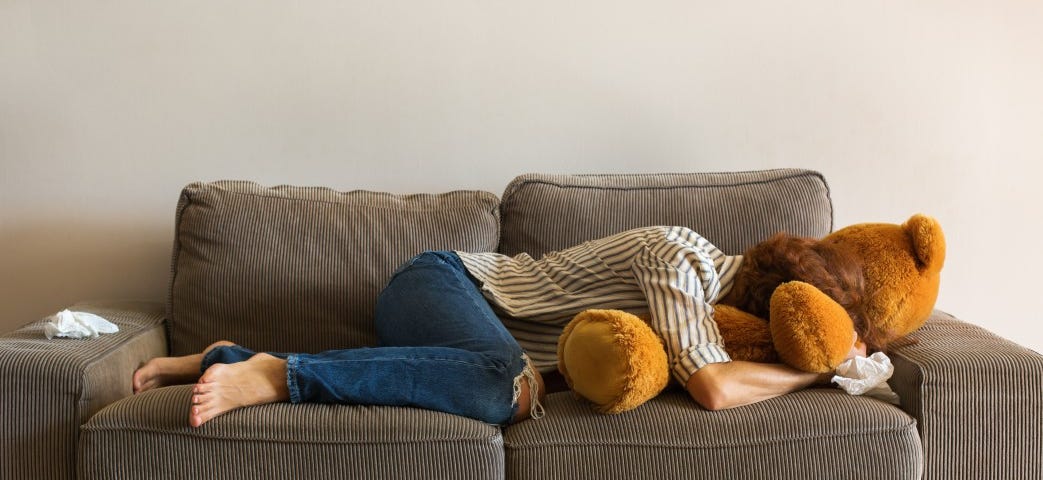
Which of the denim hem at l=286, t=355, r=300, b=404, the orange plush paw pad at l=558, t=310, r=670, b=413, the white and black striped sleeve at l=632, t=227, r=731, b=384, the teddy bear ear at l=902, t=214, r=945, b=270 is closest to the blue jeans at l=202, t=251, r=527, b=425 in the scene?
the denim hem at l=286, t=355, r=300, b=404

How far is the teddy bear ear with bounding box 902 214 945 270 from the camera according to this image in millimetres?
1701

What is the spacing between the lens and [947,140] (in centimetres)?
247

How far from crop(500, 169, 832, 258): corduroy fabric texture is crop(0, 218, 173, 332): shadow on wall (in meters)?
0.94

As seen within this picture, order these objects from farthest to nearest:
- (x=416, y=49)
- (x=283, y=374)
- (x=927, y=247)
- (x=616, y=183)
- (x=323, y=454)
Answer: (x=416, y=49), (x=616, y=183), (x=927, y=247), (x=283, y=374), (x=323, y=454)

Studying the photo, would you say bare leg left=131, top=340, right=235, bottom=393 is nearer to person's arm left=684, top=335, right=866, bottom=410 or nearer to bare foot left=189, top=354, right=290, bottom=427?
bare foot left=189, top=354, right=290, bottom=427

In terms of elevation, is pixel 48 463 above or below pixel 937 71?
below

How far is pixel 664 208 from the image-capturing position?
211 centimetres

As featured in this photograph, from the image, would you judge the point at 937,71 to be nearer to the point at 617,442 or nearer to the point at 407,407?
the point at 617,442

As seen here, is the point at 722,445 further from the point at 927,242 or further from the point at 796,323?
the point at 927,242

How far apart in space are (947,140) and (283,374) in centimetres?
184

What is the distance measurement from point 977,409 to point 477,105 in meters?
1.34

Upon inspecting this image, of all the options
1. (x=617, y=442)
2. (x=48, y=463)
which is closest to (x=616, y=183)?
(x=617, y=442)

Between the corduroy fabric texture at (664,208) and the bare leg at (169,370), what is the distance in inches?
28.6

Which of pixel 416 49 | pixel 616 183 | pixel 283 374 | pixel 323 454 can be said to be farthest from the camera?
pixel 416 49
